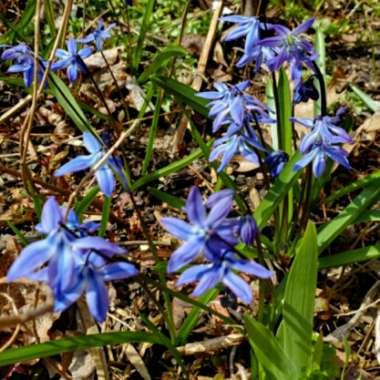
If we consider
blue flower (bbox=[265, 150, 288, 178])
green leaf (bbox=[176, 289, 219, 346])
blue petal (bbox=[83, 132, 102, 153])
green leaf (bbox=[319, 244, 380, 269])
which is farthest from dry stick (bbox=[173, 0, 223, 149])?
blue petal (bbox=[83, 132, 102, 153])

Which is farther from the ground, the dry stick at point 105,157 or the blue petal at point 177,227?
the dry stick at point 105,157

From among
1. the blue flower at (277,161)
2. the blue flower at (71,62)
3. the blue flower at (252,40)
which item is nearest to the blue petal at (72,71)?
the blue flower at (71,62)

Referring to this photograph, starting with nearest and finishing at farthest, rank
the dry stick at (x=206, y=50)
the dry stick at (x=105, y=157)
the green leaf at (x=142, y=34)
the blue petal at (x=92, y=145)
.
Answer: the dry stick at (x=105, y=157), the blue petal at (x=92, y=145), the green leaf at (x=142, y=34), the dry stick at (x=206, y=50)

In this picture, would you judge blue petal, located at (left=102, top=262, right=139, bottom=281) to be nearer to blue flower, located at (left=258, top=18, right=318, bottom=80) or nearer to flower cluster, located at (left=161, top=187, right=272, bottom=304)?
flower cluster, located at (left=161, top=187, right=272, bottom=304)

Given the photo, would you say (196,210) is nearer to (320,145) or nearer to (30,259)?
(30,259)

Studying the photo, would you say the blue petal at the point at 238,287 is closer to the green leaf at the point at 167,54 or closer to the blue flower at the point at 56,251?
the blue flower at the point at 56,251

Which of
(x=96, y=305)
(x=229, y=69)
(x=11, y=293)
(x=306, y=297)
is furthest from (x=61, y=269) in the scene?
(x=229, y=69)

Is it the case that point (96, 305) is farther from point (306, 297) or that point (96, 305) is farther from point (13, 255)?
point (13, 255)
